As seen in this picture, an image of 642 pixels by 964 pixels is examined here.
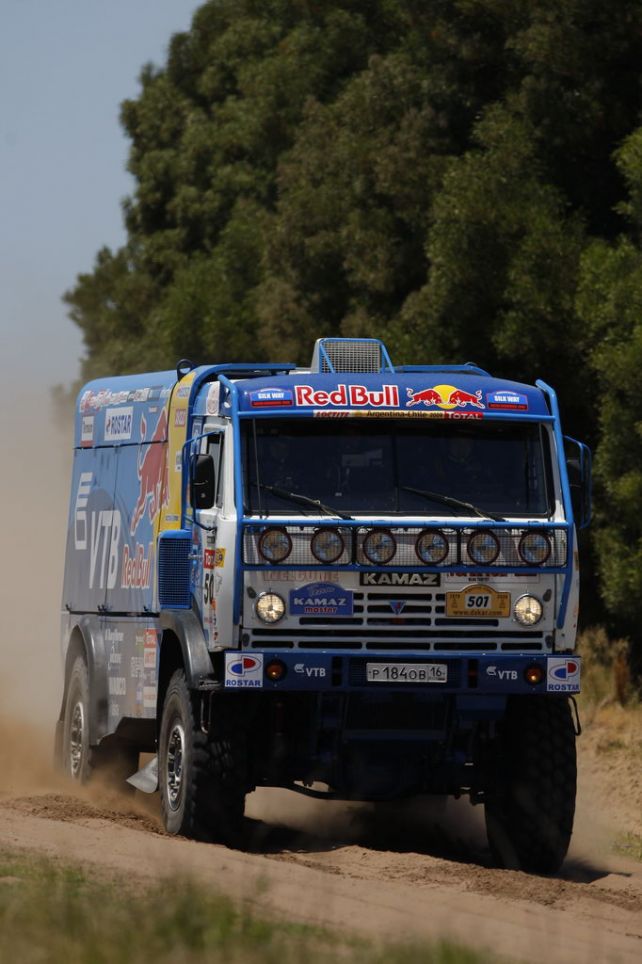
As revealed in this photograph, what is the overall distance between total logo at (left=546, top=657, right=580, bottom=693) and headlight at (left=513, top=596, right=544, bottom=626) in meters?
Result: 0.30

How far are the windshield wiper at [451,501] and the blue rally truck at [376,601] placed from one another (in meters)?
0.02

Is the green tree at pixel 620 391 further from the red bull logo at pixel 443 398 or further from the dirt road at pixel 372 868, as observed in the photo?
the red bull logo at pixel 443 398

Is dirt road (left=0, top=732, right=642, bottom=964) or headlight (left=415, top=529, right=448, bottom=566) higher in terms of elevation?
Answer: headlight (left=415, top=529, right=448, bottom=566)

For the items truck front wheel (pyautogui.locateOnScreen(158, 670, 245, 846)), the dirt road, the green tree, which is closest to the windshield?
truck front wheel (pyautogui.locateOnScreen(158, 670, 245, 846))

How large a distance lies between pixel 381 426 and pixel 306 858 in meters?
3.02

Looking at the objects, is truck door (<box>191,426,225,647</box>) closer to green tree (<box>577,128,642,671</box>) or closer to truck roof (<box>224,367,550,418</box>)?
truck roof (<box>224,367,550,418</box>)

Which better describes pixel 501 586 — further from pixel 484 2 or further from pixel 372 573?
pixel 484 2

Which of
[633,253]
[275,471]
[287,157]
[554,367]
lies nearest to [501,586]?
[275,471]

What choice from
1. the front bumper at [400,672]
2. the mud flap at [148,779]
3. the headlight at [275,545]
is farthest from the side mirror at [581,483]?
the mud flap at [148,779]

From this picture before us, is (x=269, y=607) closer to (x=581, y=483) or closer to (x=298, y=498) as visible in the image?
(x=298, y=498)

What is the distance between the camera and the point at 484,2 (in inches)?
1029

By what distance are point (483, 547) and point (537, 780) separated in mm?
1714

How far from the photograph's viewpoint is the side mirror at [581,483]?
12492 mm

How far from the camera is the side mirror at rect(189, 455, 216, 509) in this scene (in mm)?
12289
